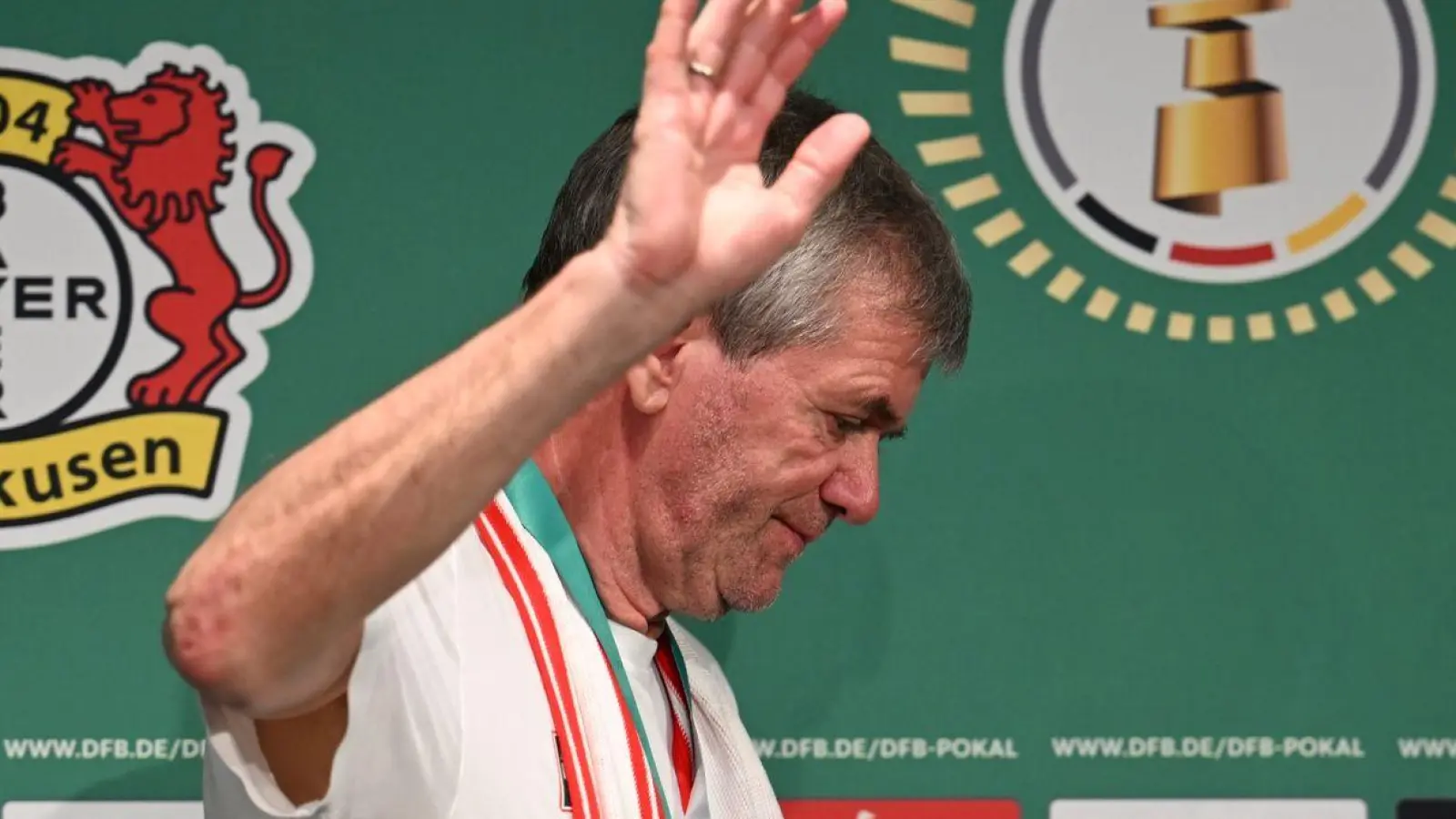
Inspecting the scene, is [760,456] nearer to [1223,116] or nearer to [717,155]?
[717,155]

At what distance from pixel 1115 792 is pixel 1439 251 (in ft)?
1.82

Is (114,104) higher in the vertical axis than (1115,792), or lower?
higher

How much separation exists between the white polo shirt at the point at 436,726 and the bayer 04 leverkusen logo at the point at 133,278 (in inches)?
19.7

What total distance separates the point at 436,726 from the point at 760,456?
0.32 metres

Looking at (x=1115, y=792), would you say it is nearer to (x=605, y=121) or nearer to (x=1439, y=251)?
(x=1439, y=251)

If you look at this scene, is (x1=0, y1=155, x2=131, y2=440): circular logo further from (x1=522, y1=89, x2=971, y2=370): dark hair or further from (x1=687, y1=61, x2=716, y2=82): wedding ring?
(x1=687, y1=61, x2=716, y2=82): wedding ring

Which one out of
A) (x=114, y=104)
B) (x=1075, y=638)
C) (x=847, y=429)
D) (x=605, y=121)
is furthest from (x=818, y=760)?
(x=114, y=104)

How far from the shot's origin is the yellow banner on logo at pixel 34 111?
1.49 m

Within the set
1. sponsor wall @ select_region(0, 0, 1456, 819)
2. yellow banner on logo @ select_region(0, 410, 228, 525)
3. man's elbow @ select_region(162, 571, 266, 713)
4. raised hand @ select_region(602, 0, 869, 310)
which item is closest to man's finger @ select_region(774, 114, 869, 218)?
raised hand @ select_region(602, 0, 869, 310)

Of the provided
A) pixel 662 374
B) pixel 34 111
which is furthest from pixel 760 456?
pixel 34 111

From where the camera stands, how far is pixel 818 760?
1556 mm

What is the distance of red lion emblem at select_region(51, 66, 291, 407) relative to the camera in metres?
1.50

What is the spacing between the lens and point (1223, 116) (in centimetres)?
154

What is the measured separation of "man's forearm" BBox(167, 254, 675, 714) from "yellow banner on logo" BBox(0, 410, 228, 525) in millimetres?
765
